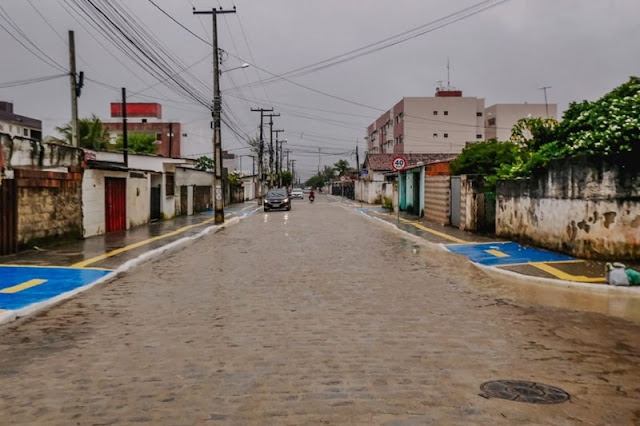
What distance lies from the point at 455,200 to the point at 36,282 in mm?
18200

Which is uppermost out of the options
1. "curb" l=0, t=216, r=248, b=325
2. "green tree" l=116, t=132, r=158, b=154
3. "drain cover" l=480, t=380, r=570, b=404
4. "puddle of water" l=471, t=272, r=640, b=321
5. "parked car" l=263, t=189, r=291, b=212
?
"green tree" l=116, t=132, r=158, b=154

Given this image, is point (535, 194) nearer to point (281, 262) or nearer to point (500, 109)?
point (281, 262)

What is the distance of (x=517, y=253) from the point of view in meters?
15.9

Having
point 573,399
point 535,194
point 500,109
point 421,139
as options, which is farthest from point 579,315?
point 500,109

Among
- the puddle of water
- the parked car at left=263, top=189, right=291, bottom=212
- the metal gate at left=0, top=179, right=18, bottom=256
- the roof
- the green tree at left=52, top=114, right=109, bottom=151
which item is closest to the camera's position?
the puddle of water

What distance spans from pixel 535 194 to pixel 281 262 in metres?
7.79

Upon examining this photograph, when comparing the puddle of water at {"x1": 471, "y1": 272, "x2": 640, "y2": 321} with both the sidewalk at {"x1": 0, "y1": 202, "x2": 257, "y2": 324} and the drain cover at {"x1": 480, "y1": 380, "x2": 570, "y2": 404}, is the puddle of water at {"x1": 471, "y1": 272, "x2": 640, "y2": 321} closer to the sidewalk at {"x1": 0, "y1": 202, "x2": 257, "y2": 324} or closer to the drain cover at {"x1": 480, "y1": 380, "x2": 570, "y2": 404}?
the drain cover at {"x1": 480, "y1": 380, "x2": 570, "y2": 404}

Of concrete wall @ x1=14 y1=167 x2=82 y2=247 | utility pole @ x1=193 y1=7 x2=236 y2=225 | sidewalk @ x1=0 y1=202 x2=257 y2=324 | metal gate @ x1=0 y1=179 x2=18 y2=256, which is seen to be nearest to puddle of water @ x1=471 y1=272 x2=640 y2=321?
sidewalk @ x1=0 y1=202 x2=257 y2=324

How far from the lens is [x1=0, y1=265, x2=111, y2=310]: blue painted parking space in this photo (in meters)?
9.77

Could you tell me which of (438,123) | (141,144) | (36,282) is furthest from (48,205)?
(438,123)

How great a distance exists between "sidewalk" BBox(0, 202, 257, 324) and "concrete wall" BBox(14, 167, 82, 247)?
427 millimetres

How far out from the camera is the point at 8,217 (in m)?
15.5

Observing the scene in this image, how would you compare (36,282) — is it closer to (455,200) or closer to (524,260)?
(524,260)

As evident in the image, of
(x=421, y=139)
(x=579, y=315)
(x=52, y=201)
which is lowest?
(x=579, y=315)
